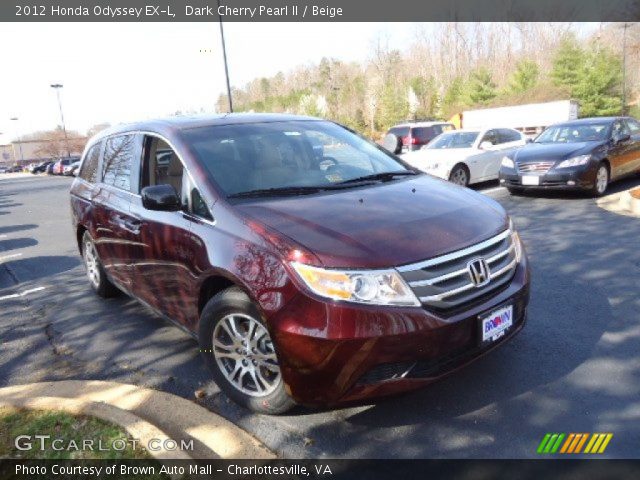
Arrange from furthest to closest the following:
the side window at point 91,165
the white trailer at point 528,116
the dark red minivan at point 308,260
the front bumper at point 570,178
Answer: the white trailer at point 528,116, the front bumper at point 570,178, the side window at point 91,165, the dark red minivan at point 308,260

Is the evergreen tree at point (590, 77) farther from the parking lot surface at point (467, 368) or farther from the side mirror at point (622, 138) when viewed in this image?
the parking lot surface at point (467, 368)

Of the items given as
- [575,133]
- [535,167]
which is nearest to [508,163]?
[535,167]

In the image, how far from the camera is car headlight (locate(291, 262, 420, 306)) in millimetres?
2527

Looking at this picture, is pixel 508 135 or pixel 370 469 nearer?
pixel 370 469

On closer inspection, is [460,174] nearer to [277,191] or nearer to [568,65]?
[277,191]

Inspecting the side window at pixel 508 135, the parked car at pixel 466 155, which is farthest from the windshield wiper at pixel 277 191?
the side window at pixel 508 135

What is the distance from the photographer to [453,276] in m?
2.70

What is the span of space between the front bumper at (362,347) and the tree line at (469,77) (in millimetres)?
38774

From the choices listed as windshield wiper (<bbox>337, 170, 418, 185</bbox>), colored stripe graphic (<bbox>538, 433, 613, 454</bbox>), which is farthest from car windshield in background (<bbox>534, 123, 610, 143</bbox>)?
colored stripe graphic (<bbox>538, 433, 613, 454</bbox>)

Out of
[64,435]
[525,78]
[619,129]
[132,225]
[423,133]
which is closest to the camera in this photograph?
[64,435]

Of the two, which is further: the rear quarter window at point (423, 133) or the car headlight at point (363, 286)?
the rear quarter window at point (423, 133)

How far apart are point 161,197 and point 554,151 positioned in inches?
322

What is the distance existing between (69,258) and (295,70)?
268 feet

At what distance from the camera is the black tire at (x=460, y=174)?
11.0m
